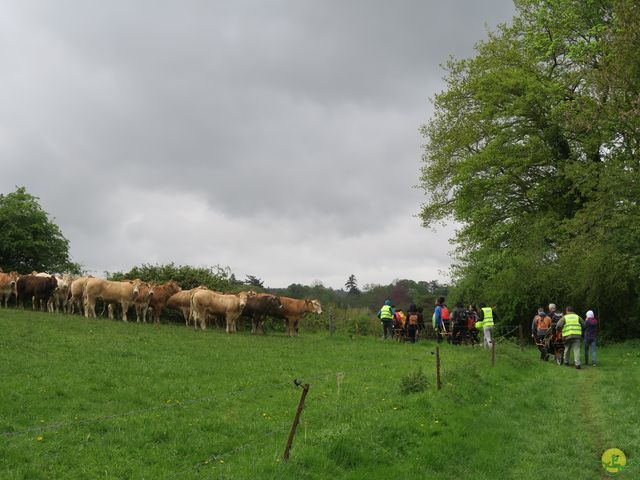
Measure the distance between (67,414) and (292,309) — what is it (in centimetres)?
2022

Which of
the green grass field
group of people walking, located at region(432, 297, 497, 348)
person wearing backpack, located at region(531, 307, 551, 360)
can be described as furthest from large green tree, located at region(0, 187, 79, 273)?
person wearing backpack, located at region(531, 307, 551, 360)

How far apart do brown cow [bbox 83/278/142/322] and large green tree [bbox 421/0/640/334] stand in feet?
60.4

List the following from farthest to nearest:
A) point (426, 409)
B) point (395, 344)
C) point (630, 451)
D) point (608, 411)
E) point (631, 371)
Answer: point (395, 344)
point (631, 371)
point (608, 411)
point (426, 409)
point (630, 451)

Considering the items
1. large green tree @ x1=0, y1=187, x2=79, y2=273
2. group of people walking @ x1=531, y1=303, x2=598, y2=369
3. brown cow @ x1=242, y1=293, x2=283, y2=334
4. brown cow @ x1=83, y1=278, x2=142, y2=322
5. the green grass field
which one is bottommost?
the green grass field

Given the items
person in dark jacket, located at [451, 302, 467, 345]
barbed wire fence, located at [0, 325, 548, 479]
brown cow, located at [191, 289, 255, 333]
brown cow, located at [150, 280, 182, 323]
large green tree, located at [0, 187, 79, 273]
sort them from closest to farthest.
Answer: barbed wire fence, located at [0, 325, 548, 479] < person in dark jacket, located at [451, 302, 467, 345] < brown cow, located at [191, 289, 255, 333] < brown cow, located at [150, 280, 182, 323] < large green tree, located at [0, 187, 79, 273]

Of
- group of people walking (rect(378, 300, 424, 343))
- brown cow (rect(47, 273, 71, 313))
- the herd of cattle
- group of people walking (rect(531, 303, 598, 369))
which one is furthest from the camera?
brown cow (rect(47, 273, 71, 313))

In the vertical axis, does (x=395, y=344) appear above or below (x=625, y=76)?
below

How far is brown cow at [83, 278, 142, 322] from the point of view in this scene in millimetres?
28281

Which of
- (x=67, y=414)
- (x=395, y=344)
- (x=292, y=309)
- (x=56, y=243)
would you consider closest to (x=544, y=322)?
(x=395, y=344)

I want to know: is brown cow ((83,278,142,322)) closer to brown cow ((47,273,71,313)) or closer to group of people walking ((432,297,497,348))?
brown cow ((47,273,71,313))

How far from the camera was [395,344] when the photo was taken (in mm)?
26328

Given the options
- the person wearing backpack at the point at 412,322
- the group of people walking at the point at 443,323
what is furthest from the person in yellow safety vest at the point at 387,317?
the person wearing backpack at the point at 412,322

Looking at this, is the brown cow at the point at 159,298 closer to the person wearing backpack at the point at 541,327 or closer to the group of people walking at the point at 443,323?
the group of people walking at the point at 443,323

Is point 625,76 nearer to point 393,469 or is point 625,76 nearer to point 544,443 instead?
point 544,443
